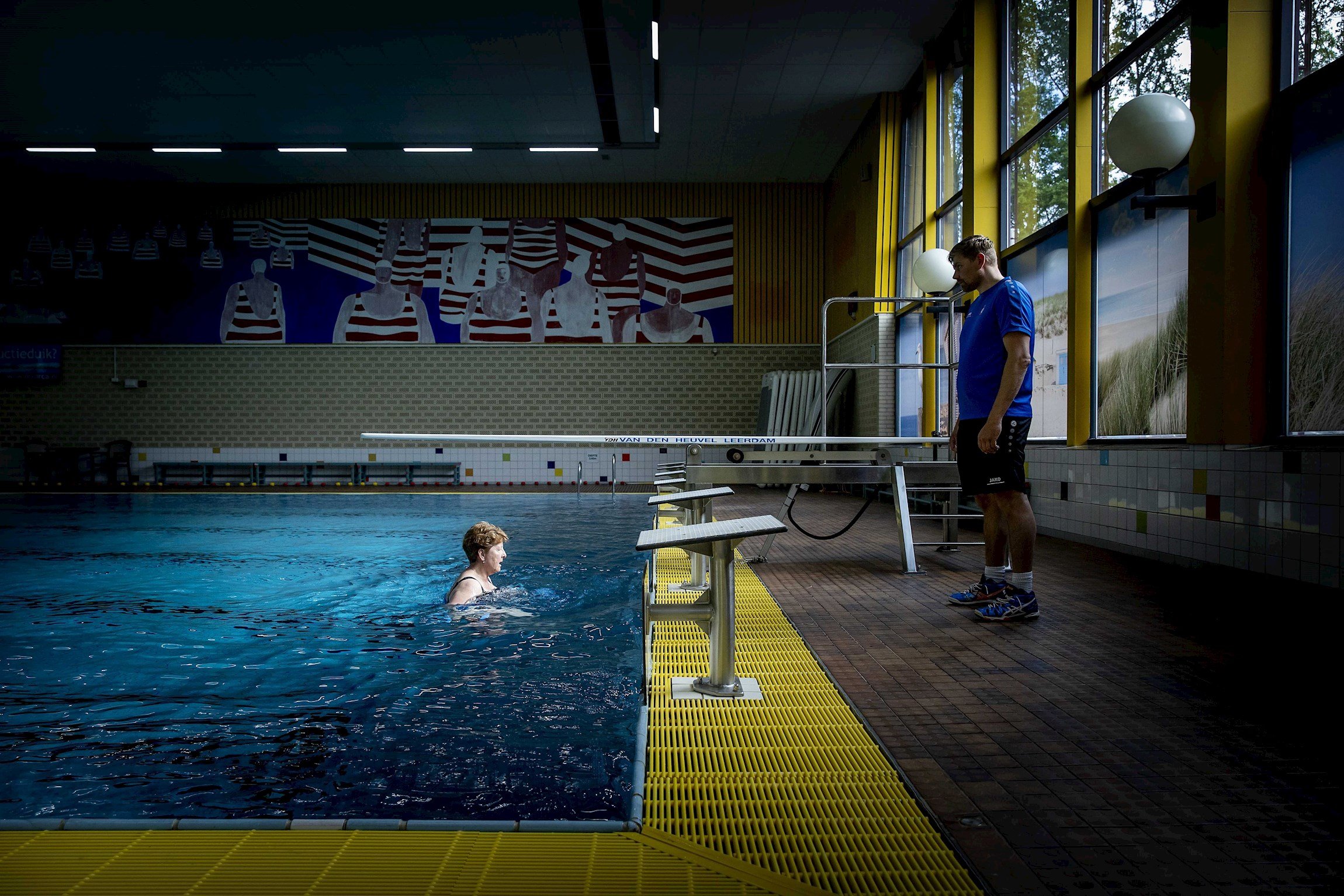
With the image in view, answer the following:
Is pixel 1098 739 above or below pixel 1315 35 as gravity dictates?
below

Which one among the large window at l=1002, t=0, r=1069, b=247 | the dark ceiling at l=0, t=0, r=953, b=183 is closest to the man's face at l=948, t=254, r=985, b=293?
the large window at l=1002, t=0, r=1069, b=247

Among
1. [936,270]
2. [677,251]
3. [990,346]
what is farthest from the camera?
[677,251]

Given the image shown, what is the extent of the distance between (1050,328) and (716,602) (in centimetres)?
528

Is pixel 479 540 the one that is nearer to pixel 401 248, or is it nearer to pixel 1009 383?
pixel 1009 383

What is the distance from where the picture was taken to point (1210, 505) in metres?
3.89

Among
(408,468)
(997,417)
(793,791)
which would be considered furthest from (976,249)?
(408,468)

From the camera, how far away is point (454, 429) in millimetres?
13312

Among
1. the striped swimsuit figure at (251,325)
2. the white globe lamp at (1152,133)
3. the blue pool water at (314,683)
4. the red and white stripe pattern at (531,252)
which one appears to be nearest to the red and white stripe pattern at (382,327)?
the striped swimsuit figure at (251,325)

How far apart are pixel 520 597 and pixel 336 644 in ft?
3.24

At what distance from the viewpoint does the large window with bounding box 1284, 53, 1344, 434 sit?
3344 mm

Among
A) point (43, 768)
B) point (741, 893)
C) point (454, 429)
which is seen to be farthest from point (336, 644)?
point (454, 429)

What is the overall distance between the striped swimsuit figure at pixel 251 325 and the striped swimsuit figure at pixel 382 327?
121 cm

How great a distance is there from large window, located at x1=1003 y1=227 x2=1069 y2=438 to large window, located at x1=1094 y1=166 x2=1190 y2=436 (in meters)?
0.38

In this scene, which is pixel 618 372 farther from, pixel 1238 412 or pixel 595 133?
pixel 1238 412
